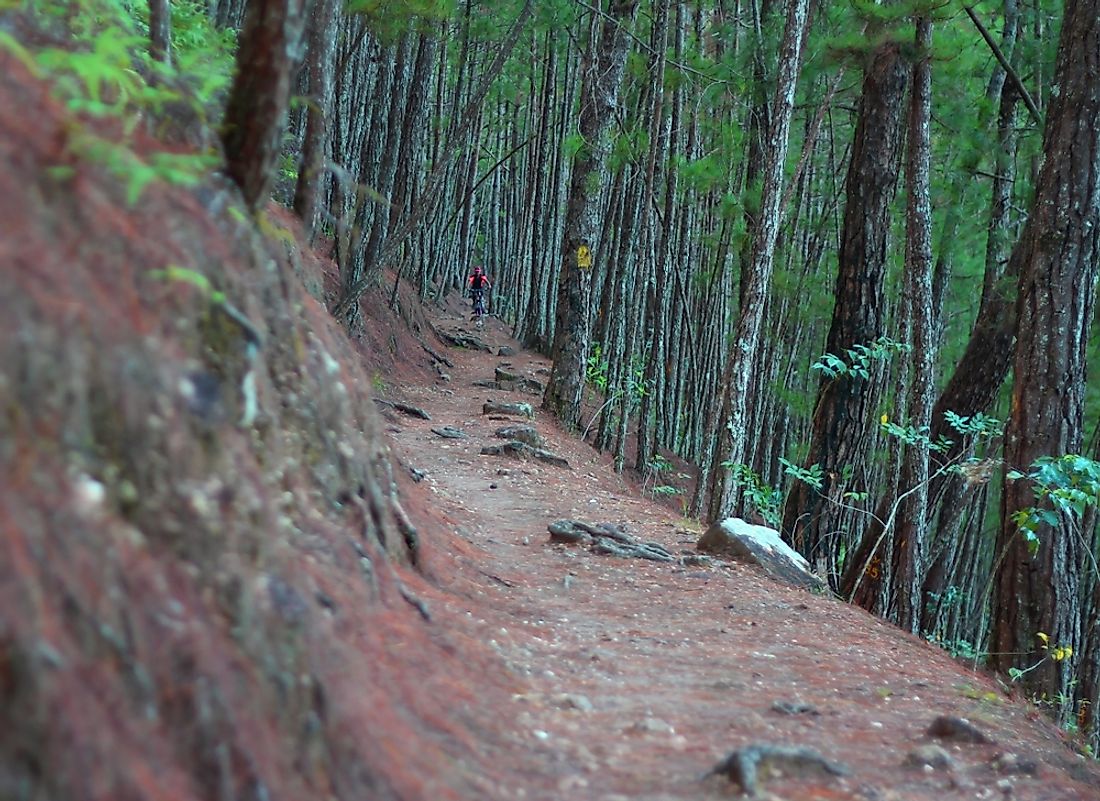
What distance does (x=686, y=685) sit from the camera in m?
5.10

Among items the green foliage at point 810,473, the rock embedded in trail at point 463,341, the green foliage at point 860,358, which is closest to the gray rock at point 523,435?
the green foliage at point 810,473

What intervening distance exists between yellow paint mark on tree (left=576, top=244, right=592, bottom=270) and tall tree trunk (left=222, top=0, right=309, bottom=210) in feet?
40.2

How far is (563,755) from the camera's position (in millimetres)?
3807

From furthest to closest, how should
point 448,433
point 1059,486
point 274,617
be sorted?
1. point 448,433
2. point 1059,486
3. point 274,617

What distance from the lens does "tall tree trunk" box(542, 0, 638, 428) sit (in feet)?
49.5

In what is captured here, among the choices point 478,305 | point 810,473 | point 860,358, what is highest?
point 860,358

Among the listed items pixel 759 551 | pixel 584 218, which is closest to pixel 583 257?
pixel 584 218

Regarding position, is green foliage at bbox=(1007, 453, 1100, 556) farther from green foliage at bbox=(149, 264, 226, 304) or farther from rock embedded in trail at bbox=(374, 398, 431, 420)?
rock embedded in trail at bbox=(374, 398, 431, 420)

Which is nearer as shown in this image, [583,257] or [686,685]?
[686,685]

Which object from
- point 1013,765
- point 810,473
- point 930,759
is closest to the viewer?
point 930,759

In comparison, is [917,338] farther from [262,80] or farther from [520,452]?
[262,80]

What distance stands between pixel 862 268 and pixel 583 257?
5.68m

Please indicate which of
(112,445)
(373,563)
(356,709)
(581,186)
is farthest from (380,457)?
(581,186)

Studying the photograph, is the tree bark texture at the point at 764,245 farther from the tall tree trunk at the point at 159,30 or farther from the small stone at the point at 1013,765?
the tall tree trunk at the point at 159,30
